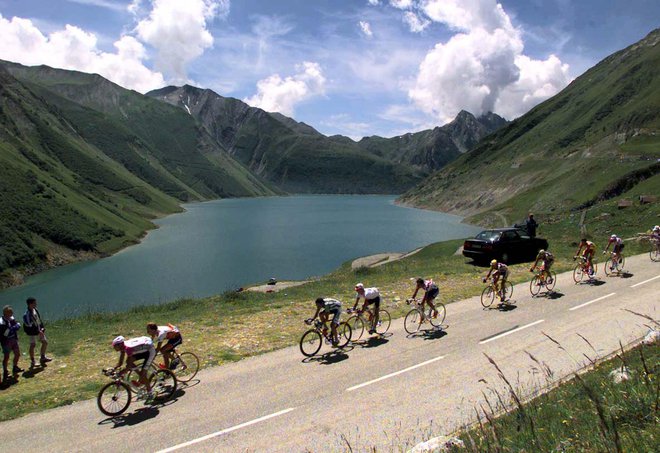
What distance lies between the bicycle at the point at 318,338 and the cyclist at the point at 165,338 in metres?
3.97

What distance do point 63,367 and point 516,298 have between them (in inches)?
733

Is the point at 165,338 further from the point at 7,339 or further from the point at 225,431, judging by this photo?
the point at 7,339

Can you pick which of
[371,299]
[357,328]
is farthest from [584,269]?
[357,328]

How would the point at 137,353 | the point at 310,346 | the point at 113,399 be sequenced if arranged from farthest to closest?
the point at 310,346
the point at 137,353
the point at 113,399

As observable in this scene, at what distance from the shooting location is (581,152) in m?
123

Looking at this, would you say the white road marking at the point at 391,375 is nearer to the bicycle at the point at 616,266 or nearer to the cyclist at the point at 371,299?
the cyclist at the point at 371,299

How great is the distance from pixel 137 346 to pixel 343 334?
712 centimetres

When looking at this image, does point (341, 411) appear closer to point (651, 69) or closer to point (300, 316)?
point (300, 316)

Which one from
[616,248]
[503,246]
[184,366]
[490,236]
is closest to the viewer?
[184,366]

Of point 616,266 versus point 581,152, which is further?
point 581,152

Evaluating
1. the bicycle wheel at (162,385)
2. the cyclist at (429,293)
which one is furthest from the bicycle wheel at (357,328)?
the bicycle wheel at (162,385)

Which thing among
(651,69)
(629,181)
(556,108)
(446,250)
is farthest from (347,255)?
(556,108)

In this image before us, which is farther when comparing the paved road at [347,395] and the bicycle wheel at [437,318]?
the bicycle wheel at [437,318]

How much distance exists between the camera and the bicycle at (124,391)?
34.9ft
